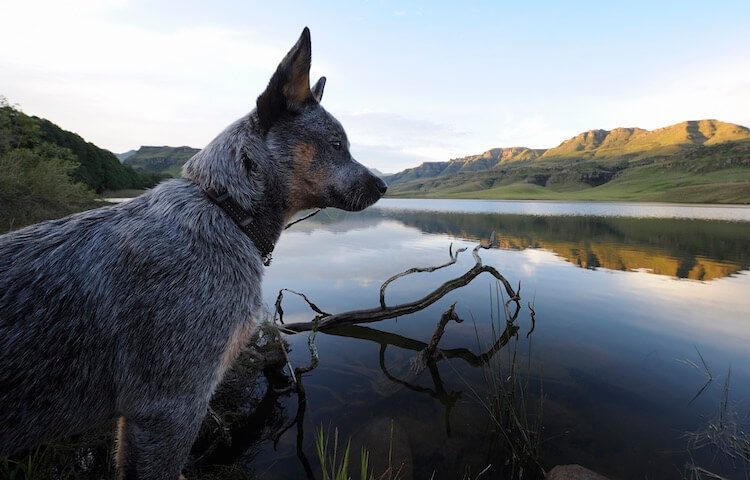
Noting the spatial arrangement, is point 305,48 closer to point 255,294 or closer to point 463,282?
point 255,294

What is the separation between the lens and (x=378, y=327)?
12.8 meters

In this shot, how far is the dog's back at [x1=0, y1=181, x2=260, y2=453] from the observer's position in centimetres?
248

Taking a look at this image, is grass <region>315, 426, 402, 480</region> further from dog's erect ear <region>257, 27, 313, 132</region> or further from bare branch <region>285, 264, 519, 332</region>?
bare branch <region>285, 264, 519, 332</region>

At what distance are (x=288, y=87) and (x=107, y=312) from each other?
2.56 metres

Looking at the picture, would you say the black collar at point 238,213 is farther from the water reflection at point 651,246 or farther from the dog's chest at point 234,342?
the water reflection at point 651,246

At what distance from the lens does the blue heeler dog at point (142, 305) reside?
2.51 meters

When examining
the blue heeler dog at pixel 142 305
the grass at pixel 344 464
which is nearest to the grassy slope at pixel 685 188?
the grass at pixel 344 464

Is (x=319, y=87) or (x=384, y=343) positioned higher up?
(x=319, y=87)

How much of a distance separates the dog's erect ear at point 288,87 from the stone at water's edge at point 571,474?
6.84 metres

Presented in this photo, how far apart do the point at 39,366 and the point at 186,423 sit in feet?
3.72

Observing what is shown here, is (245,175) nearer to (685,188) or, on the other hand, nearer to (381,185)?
(381,185)

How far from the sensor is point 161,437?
2805mm

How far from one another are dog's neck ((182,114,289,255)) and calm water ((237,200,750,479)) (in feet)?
15.3

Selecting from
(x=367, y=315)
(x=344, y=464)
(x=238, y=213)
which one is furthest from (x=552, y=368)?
(x=238, y=213)
